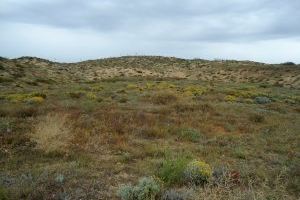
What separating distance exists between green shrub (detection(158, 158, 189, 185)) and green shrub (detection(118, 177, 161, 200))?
0.91 meters

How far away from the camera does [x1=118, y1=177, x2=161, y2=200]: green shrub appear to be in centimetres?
686

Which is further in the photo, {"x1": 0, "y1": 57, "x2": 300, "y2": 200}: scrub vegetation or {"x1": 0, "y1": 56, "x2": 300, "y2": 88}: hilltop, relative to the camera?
{"x1": 0, "y1": 56, "x2": 300, "y2": 88}: hilltop

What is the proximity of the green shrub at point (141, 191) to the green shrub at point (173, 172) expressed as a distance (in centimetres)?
91

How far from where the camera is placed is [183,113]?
17484 mm

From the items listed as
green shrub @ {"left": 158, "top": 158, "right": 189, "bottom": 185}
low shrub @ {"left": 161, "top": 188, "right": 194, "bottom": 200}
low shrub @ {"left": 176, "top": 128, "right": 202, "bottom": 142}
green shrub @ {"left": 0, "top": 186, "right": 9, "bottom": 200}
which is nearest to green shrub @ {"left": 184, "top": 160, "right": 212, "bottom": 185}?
green shrub @ {"left": 158, "top": 158, "right": 189, "bottom": 185}

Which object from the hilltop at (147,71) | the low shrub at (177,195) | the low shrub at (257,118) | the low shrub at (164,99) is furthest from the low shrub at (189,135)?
the hilltop at (147,71)

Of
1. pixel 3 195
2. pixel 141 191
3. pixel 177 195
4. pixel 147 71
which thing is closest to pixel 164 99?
pixel 177 195

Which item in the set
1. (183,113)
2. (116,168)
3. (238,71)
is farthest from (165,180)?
(238,71)

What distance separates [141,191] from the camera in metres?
6.95

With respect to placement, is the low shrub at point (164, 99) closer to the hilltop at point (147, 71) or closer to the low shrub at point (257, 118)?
the low shrub at point (257, 118)

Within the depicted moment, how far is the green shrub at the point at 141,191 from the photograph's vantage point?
686 centimetres

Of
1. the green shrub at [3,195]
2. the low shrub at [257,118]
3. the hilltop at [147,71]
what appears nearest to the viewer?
the green shrub at [3,195]

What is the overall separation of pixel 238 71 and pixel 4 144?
48652 millimetres

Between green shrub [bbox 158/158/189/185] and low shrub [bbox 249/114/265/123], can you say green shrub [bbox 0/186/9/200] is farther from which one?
low shrub [bbox 249/114/265/123]
